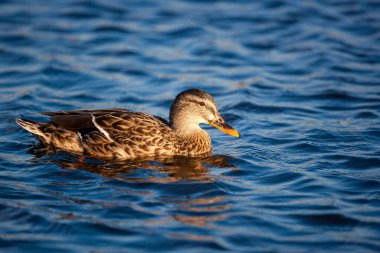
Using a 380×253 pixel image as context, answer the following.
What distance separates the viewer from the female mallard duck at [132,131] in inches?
424

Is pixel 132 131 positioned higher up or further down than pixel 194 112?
further down

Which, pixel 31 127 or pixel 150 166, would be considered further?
pixel 31 127

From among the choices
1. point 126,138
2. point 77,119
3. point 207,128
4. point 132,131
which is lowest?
point 207,128

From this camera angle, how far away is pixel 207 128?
43.2ft

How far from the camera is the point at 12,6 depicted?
20281mm

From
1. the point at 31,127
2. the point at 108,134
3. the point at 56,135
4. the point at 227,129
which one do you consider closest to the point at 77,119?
the point at 56,135

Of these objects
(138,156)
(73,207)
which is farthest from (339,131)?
(73,207)

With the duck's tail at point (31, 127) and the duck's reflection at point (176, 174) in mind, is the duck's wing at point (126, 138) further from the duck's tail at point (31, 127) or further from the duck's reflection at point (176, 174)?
the duck's tail at point (31, 127)

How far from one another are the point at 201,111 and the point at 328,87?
4.88 meters

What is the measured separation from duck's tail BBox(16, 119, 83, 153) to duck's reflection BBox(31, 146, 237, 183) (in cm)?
19

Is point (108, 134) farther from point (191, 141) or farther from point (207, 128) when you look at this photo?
point (207, 128)

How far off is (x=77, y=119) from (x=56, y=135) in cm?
47

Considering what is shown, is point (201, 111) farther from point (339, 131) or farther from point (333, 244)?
point (333, 244)

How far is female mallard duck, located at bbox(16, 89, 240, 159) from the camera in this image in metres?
10.8
